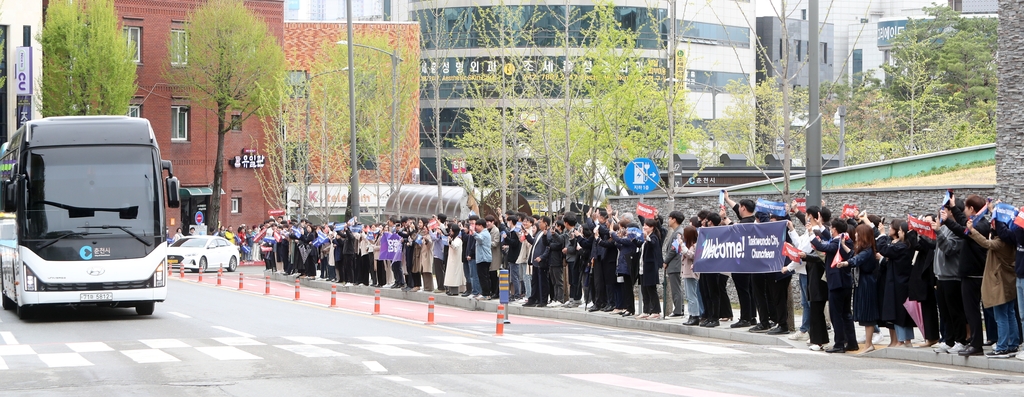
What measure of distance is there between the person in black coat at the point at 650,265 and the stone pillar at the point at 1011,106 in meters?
5.85

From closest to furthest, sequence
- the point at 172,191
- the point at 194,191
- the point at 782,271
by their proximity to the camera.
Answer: the point at 782,271 < the point at 172,191 < the point at 194,191

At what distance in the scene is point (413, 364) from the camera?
13891 mm

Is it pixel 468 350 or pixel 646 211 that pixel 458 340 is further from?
pixel 646 211

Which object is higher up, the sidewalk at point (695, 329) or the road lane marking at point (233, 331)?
the road lane marking at point (233, 331)

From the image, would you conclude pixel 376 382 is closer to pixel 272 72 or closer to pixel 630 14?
pixel 272 72

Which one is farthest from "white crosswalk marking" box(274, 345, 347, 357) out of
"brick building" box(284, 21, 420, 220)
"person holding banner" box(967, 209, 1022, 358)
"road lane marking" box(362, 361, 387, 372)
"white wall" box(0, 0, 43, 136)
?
"white wall" box(0, 0, 43, 136)

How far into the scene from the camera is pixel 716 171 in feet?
142

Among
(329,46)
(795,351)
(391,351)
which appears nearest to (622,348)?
(795,351)

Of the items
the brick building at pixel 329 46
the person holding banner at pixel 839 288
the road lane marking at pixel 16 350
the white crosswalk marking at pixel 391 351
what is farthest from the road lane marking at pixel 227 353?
the brick building at pixel 329 46

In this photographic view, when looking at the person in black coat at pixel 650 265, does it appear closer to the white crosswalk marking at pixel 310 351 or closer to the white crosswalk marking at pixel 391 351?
the white crosswalk marking at pixel 391 351

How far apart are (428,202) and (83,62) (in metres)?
17.6

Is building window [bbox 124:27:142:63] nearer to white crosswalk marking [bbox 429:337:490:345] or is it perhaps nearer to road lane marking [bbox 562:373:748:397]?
white crosswalk marking [bbox 429:337:490:345]

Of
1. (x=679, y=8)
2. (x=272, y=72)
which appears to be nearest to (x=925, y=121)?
(x=679, y=8)

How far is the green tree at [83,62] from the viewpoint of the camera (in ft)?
187
